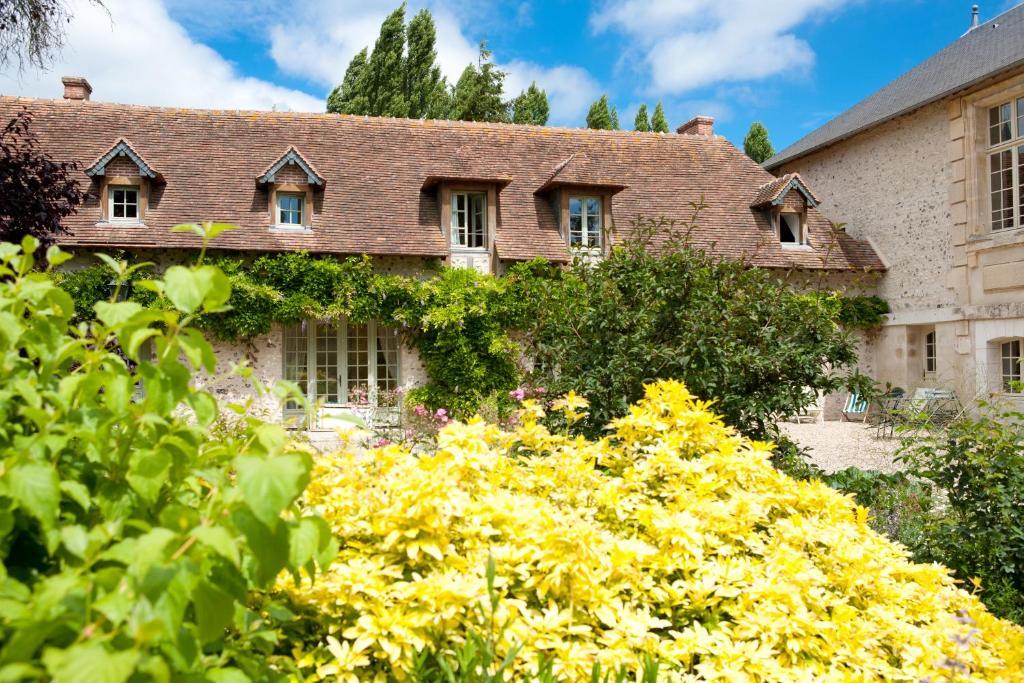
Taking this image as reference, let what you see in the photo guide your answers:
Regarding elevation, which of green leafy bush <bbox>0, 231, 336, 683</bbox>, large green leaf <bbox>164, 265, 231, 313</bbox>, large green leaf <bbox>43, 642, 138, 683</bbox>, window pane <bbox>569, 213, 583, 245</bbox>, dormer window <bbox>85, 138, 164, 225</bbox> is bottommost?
large green leaf <bbox>43, 642, 138, 683</bbox>

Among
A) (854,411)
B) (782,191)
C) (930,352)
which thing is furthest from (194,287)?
(930,352)

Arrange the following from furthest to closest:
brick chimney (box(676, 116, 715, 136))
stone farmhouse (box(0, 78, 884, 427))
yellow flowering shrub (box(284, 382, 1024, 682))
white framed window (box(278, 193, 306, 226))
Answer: brick chimney (box(676, 116, 715, 136)) → white framed window (box(278, 193, 306, 226)) → stone farmhouse (box(0, 78, 884, 427)) → yellow flowering shrub (box(284, 382, 1024, 682))

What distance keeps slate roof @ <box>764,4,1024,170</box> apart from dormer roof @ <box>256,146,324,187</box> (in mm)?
11812

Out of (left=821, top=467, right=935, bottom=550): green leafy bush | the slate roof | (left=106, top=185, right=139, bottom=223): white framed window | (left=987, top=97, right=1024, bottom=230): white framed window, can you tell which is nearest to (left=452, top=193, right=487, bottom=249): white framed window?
(left=106, top=185, right=139, bottom=223): white framed window

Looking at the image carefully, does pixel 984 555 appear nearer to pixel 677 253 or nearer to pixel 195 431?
pixel 677 253

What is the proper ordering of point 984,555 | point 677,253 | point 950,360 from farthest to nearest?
point 950,360, point 677,253, point 984,555

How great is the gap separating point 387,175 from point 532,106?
13753 millimetres

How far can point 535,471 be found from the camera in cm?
320

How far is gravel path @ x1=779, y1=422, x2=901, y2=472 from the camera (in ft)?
32.3

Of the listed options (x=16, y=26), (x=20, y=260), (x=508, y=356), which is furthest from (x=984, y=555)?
(x=508, y=356)

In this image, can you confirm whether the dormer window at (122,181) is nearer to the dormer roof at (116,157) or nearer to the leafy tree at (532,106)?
the dormer roof at (116,157)

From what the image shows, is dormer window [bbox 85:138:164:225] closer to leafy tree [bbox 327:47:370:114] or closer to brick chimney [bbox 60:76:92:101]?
brick chimney [bbox 60:76:92:101]

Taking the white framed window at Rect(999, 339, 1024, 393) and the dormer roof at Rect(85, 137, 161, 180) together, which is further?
the white framed window at Rect(999, 339, 1024, 393)

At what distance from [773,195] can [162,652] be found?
1616 cm
